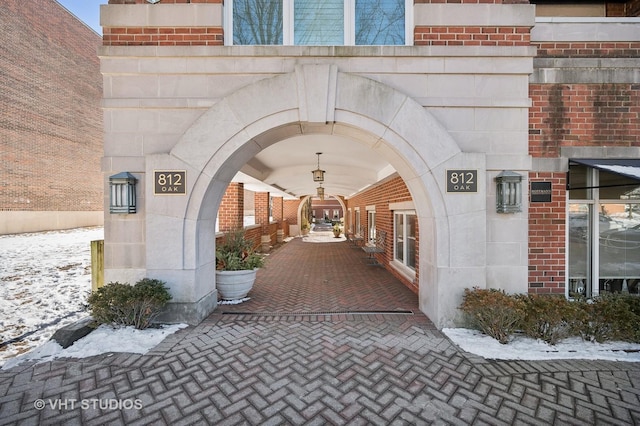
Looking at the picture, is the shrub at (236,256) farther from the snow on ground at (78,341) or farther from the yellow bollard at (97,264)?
the yellow bollard at (97,264)

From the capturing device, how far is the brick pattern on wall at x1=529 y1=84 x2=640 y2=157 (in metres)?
4.41

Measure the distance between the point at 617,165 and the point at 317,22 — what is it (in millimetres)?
5139

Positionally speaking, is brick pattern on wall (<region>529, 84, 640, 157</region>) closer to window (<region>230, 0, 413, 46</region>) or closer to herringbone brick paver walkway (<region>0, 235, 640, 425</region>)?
window (<region>230, 0, 413, 46</region>)

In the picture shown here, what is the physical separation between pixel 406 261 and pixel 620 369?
427 centimetres

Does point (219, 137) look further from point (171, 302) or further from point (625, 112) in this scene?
point (625, 112)

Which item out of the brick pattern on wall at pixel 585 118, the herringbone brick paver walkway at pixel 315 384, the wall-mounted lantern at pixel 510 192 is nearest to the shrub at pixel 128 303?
A: the herringbone brick paver walkway at pixel 315 384

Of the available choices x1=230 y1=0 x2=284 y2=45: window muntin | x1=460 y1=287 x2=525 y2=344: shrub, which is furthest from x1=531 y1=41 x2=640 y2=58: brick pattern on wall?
x1=230 y1=0 x2=284 y2=45: window muntin

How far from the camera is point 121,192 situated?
4277mm

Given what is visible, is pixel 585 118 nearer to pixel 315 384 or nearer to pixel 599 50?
pixel 599 50

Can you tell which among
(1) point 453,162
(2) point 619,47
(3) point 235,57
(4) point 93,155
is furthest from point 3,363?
(4) point 93,155

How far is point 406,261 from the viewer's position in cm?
724

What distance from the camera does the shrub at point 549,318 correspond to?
3.60 meters

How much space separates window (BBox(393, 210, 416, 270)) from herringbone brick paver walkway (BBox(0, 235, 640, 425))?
2.99 m

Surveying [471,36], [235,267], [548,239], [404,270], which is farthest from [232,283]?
[471,36]
